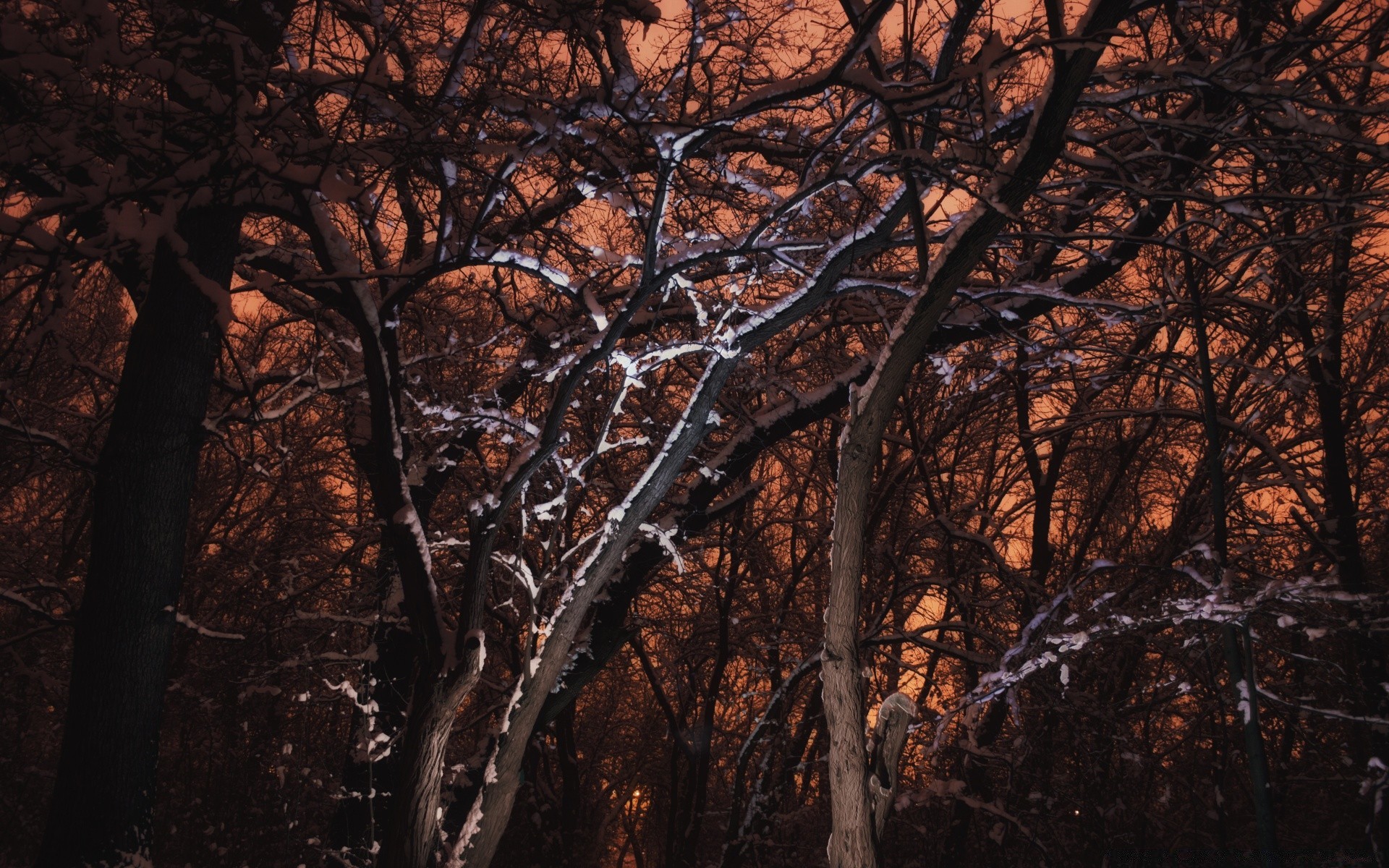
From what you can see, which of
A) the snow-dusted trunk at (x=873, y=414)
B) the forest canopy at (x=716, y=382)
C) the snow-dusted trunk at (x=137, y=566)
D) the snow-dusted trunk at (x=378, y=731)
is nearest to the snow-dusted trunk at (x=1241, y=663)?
the forest canopy at (x=716, y=382)

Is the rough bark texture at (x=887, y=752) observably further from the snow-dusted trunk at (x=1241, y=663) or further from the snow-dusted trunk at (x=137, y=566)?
the snow-dusted trunk at (x=137, y=566)

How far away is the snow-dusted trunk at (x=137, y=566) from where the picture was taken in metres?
3.79

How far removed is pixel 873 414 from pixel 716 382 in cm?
169

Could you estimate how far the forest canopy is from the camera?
3.35 metres

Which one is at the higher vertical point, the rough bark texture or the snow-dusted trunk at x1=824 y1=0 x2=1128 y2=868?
the snow-dusted trunk at x1=824 y1=0 x2=1128 y2=868

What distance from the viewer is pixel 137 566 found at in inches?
159

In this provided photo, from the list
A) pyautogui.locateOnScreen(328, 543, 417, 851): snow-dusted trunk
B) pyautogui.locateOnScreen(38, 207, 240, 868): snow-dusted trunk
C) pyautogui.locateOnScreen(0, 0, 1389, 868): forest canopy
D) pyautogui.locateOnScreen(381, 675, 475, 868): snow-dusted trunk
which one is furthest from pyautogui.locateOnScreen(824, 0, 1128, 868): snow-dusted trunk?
pyautogui.locateOnScreen(328, 543, 417, 851): snow-dusted trunk

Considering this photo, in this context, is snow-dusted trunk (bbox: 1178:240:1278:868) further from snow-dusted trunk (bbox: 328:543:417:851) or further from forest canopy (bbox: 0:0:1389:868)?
snow-dusted trunk (bbox: 328:543:417:851)

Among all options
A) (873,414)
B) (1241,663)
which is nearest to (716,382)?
(873,414)

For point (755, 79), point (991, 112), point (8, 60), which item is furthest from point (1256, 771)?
point (8, 60)

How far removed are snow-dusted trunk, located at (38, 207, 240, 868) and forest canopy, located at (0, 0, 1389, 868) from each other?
2cm

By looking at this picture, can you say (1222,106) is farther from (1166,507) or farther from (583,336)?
(1166,507)

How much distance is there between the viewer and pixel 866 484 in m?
3.56

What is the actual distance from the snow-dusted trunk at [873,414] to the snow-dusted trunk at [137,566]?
3.02 m
